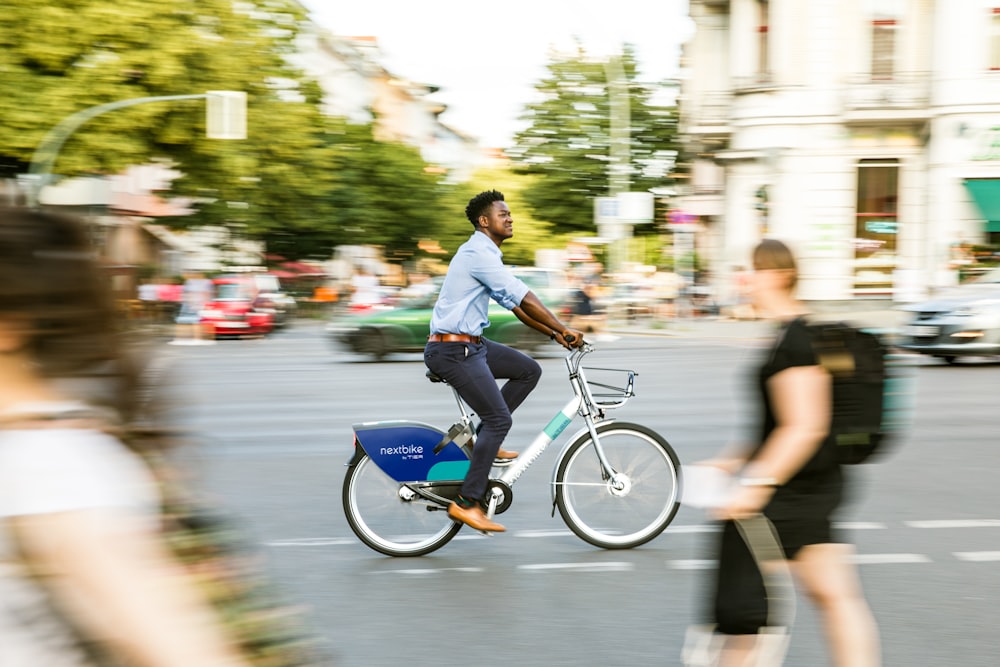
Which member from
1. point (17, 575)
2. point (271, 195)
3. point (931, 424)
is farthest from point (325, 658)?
point (271, 195)

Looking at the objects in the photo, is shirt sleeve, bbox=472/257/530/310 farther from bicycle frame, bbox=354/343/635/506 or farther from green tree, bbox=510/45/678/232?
green tree, bbox=510/45/678/232

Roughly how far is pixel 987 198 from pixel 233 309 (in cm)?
1715

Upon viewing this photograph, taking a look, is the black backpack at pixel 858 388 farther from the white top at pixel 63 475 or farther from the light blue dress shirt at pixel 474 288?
the light blue dress shirt at pixel 474 288

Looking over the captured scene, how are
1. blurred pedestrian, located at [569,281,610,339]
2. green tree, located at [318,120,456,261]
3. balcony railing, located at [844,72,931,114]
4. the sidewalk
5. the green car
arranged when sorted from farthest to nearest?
green tree, located at [318,120,456,261], balcony railing, located at [844,72,931,114], the sidewalk, blurred pedestrian, located at [569,281,610,339], the green car

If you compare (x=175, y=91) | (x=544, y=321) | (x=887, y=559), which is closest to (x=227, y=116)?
(x=175, y=91)

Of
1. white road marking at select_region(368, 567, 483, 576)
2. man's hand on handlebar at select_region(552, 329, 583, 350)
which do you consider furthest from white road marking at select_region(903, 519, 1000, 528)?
white road marking at select_region(368, 567, 483, 576)

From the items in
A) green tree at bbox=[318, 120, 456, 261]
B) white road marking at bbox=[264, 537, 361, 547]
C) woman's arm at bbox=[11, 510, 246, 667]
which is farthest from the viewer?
green tree at bbox=[318, 120, 456, 261]

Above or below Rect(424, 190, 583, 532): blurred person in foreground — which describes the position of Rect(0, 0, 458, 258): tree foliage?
above

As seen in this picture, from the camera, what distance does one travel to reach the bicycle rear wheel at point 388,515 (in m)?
6.30

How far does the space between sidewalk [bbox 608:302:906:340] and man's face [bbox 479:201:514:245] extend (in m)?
19.3

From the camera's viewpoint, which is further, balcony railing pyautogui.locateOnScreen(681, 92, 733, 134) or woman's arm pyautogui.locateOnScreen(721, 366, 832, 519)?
balcony railing pyautogui.locateOnScreen(681, 92, 733, 134)

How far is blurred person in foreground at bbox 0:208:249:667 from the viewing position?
1654mm

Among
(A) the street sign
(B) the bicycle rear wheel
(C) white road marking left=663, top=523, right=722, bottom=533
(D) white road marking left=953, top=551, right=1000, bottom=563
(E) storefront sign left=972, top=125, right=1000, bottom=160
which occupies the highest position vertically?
(A) the street sign

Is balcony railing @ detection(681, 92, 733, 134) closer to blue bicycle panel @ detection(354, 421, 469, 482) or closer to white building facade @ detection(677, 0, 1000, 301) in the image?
white building facade @ detection(677, 0, 1000, 301)
